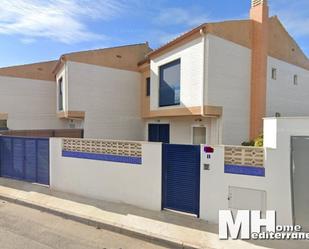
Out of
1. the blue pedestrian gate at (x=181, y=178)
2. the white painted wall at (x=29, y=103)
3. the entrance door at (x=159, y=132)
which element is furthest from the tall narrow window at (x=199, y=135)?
the white painted wall at (x=29, y=103)

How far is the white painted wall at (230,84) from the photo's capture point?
33.3 feet

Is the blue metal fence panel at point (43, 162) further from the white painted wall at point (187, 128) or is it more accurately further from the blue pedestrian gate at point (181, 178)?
the white painted wall at point (187, 128)

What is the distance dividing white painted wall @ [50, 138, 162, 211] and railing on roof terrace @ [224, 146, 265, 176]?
1662mm

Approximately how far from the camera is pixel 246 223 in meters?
5.38

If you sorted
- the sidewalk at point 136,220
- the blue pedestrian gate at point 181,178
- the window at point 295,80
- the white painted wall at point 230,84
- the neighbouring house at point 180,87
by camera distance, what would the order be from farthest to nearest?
the window at point 295,80, the neighbouring house at point 180,87, the white painted wall at point 230,84, the blue pedestrian gate at point 181,178, the sidewalk at point 136,220

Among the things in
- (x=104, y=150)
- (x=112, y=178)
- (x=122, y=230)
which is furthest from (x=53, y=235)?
(x=104, y=150)

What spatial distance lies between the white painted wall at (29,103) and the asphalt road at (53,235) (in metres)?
13.3

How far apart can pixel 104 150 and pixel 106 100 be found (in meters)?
9.34

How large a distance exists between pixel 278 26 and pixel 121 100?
9551 mm

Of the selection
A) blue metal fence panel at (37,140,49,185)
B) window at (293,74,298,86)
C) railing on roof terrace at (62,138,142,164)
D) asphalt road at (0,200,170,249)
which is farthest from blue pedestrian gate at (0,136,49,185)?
window at (293,74,298,86)

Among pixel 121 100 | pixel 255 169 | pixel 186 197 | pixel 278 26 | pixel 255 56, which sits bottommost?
pixel 186 197

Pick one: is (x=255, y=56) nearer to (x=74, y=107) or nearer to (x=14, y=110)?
(x=74, y=107)

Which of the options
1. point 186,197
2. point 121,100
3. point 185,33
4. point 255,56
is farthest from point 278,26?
point 186,197

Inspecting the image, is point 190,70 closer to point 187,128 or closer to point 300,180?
point 187,128
